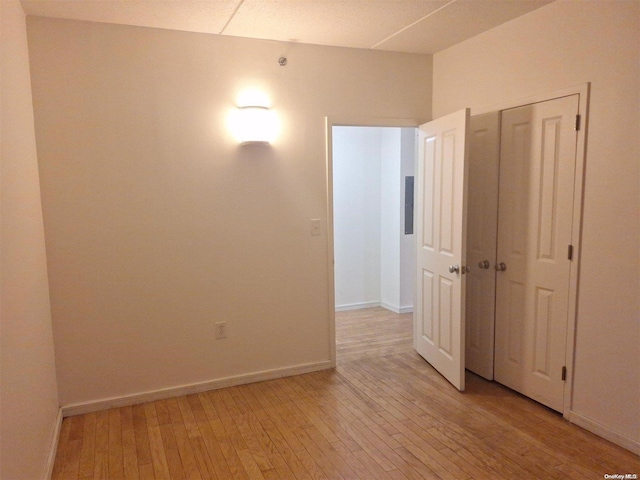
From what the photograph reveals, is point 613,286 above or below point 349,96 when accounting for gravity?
below

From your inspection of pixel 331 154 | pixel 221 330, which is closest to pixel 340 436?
pixel 221 330

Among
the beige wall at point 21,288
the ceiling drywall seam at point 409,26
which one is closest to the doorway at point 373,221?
the ceiling drywall seam at point 409,26

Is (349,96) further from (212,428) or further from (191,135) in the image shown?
(212,428)

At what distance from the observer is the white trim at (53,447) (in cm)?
225

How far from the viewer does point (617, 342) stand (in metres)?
2.41

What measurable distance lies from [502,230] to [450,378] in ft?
3.68

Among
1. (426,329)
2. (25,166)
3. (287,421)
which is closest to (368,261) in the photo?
(426,329)

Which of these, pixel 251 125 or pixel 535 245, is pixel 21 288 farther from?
pixel 535 245

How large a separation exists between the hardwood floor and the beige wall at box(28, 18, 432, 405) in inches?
12.1

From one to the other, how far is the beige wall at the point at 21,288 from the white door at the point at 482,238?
9.08 ft

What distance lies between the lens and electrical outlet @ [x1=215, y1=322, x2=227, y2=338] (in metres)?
3.22

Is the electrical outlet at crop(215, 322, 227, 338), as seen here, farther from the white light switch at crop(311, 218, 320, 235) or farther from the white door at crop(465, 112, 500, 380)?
the white door at crop(465, 112, 500, 380)

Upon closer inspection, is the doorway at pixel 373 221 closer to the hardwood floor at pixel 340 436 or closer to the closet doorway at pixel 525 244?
the closet doorway at pixel 525 244

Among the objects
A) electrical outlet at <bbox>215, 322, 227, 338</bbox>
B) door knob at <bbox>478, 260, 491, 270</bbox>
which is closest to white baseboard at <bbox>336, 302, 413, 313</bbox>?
door knob at <bbox>478, 260, 491, 270</bbox>
